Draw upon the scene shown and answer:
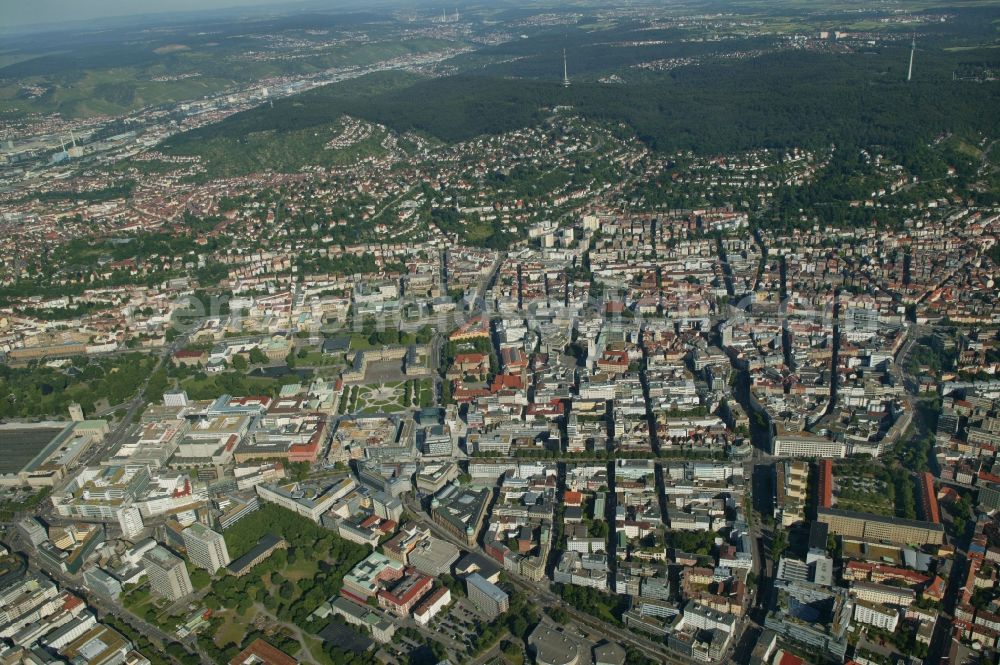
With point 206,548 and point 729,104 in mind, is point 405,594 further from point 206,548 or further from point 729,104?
point 729,104

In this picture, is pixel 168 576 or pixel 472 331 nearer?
pixel 168 576

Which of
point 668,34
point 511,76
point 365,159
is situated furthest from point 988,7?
point 365,159

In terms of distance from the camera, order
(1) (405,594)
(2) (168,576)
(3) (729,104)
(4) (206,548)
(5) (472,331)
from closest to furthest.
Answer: (1) (405,594) → (2) (168,576) → (4) (206,548) → (5) (472,331) → (3) (729,104)

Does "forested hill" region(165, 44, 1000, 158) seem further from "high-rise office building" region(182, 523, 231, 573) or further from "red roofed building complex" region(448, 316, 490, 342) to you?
"high-rise office building" region(182, 523, 231, 573)

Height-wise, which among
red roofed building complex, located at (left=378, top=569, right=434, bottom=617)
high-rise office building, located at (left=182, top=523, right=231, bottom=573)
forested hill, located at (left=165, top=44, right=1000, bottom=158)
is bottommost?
red roofed building complex, located at (left=378, top=569, right=434, bottom=617)

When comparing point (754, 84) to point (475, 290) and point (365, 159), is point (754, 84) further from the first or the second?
point (475, 290)

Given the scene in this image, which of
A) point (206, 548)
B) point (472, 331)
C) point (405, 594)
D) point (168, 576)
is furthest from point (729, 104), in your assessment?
point (168, 576)

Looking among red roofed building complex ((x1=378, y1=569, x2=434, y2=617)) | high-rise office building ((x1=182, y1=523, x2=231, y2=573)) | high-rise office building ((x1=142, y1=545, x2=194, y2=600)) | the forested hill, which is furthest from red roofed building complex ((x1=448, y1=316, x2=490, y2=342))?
the forested hill

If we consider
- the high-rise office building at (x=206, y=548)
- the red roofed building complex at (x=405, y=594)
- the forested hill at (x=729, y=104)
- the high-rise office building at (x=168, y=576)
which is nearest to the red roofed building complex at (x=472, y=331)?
the high-rise office building at (x=206, y=548)

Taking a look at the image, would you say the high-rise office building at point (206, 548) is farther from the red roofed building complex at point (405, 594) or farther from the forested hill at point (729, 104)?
the forested hill at point (729, 104)
